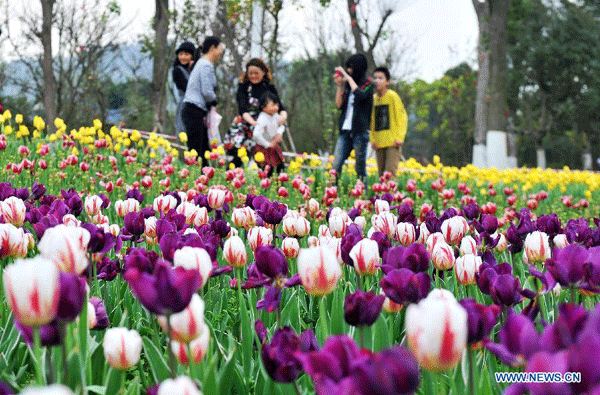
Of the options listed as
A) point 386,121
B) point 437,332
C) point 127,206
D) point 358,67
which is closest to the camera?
point 437,332

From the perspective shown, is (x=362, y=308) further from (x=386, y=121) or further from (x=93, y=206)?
(x=386, y=121)

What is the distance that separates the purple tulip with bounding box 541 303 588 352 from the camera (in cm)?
81

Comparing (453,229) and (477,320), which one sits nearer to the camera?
(477,320)

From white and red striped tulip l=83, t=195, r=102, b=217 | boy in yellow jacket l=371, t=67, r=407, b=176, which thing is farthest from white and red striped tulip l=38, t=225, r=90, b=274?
boy in yellow jacket l=371, t=67, r=407, b=176

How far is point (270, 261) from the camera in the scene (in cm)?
146

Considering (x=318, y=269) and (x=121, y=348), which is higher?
(x=318, y=269)

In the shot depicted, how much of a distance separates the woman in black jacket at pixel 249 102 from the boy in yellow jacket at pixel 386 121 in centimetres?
115

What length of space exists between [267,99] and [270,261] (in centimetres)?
591

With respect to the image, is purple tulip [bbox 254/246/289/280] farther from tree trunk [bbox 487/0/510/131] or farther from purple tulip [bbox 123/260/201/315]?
tree trunk [bbox 487/0/510/131]

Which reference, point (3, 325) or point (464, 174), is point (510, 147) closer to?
point (464, 174)

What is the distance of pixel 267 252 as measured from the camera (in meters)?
1.47

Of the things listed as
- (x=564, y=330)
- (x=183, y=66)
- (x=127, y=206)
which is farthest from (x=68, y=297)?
(x=183, y=66)

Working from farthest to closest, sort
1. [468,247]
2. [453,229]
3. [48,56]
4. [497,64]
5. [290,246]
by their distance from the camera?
[497,64] < [48,56] < [453,229] < [290,246] < [468,247]

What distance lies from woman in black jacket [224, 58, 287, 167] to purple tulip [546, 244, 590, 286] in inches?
238
